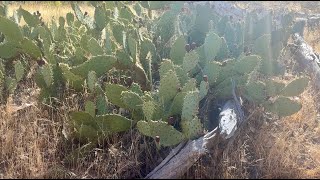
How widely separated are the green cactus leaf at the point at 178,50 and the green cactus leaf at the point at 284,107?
0.89 m

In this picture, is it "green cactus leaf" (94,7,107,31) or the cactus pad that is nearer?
the cactus pad

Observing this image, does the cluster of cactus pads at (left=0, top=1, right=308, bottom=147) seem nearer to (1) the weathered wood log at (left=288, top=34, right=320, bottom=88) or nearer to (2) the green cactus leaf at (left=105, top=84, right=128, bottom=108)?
(2) the green cactus leaf at (left=105, top=84, right=128, bottom=108)

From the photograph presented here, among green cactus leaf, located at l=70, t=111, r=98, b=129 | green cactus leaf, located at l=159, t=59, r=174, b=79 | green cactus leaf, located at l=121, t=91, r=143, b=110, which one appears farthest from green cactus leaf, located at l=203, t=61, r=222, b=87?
green cactus leaf, located at l=70, t=111, r=98, b=129

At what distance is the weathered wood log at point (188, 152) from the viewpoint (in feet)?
9.70

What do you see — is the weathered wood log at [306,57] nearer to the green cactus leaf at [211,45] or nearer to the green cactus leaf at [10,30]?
the green cactus leaf at [211,45]

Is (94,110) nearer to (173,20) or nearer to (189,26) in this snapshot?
(173,20)

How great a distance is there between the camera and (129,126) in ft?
11.0

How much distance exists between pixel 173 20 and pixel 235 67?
3.19 feet

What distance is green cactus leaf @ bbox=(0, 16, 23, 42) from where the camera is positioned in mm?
4145

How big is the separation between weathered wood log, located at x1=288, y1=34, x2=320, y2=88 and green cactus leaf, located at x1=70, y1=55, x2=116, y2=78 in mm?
2058

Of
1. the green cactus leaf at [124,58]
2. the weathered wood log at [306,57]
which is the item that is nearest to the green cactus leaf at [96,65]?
the green cactus leaf at [124,58]

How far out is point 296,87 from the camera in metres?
3.54

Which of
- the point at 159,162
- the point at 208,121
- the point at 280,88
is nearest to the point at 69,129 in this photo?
the point at 159,162

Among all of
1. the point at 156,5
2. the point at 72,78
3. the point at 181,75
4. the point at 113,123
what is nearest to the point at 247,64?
the point at 181,75
